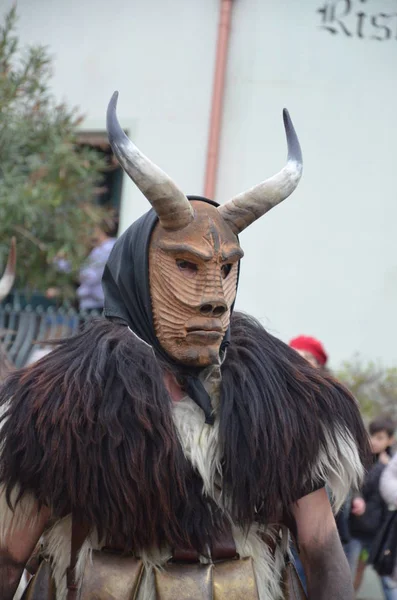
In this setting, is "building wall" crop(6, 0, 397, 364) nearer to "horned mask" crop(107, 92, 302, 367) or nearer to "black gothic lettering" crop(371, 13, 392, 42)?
"black gothic lettering" crop(371, 13, 392, 42)

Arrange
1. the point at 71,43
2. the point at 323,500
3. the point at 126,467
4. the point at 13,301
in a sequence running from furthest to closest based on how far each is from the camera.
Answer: the point at 71,43
the point at 13,301
the point at 323,500
the point at 126,467

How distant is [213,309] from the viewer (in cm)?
296

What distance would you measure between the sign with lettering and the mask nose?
7.69 m

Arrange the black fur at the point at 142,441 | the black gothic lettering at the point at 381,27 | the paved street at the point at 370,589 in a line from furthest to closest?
the black gothic lettering at the point at 381,27
the paved street at the point at 370,589
the black fur at the point at 142,441

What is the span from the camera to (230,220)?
10.2 feet

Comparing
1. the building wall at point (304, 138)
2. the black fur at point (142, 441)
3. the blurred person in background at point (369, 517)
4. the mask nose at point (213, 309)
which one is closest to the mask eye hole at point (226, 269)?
the mask nose at point (213, 309)

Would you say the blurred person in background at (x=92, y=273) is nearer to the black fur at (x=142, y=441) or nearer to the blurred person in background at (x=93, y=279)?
the blurred person in background at (x=93, y=279)

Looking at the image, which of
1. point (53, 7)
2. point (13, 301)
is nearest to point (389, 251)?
point (13, 301)

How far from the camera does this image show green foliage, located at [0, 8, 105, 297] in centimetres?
955

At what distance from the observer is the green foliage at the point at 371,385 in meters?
9.31

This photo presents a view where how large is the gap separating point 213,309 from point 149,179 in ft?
1.17

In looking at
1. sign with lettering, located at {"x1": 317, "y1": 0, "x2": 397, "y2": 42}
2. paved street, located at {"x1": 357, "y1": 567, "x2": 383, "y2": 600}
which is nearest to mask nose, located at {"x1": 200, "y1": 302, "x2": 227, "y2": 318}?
paved street, located at {"x1": 357, "y1": 567, "x2": 383, "y2": 600}

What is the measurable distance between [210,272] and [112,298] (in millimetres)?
316

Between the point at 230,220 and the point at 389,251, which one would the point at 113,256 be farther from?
the point at 389,251
